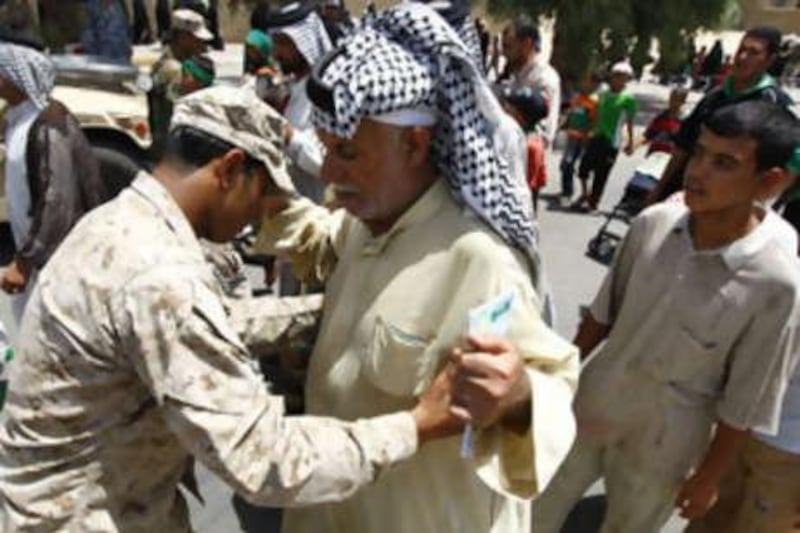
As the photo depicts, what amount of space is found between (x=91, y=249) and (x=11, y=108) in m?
2.57

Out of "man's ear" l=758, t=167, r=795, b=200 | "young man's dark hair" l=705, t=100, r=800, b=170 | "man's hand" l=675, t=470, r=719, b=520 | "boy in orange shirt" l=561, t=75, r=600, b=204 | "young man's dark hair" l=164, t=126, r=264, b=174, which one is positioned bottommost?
"boy in orange shirt" l=561, t=75, r=600, b=204

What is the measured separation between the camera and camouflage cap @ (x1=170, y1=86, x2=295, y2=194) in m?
1.56

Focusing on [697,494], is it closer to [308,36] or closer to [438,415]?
[438,415]

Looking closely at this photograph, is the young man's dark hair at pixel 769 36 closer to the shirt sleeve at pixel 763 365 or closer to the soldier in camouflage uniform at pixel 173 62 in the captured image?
the shirt sleeve at pixel 763 365

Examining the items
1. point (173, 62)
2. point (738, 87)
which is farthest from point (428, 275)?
point (173, 62)

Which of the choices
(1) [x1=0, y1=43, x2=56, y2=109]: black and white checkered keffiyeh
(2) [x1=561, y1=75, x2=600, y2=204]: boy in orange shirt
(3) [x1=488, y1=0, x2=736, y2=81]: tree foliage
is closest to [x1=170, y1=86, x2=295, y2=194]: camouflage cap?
(1) [x1=0, y1=43, x2=56, y2=109]: black and white checkered keffiyeh

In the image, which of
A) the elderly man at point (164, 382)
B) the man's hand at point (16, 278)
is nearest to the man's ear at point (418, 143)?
the elderly man at point (164, 382)

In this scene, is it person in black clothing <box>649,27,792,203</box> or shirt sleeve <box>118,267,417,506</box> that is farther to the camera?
person in black clothing <box>649,27,792,203</box>

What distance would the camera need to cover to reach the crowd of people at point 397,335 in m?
1.43

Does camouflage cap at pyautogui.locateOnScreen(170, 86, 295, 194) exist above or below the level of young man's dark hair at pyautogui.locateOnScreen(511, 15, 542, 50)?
above

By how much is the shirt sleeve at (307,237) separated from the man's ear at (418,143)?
42 cm

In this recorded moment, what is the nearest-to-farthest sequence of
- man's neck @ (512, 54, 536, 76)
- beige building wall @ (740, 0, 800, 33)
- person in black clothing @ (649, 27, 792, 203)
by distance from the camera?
person in black clothing @ (649, 27, 792, 203), man's neck @ (512, 54, 536, 76), beige building wall @ (740, 0, 800, 33)

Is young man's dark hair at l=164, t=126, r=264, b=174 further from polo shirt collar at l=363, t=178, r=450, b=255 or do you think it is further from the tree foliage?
the tree foliage

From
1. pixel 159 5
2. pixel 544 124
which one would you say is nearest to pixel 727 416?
pixel 544 124
